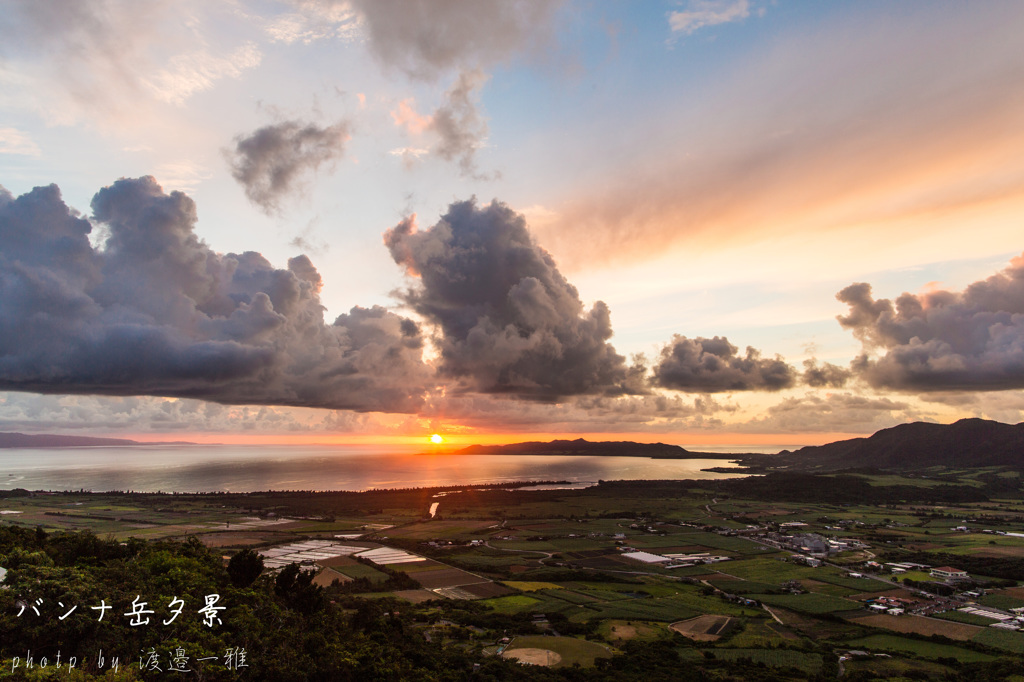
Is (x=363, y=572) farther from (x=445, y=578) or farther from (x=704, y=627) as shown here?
(x=704, y=627)

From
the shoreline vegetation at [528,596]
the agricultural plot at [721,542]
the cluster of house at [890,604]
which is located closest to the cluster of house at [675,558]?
the shoreline vegetation at [528,596]

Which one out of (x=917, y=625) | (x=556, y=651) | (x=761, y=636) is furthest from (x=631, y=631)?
(x=917, y=625)

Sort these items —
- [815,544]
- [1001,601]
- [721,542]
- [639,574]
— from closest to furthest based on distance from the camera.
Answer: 1. [1001,601]
2. [639,574]
3. [815,544]
4. [721,542]

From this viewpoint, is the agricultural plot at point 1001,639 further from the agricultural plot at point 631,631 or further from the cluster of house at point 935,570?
the agricultural plot at point 631,631

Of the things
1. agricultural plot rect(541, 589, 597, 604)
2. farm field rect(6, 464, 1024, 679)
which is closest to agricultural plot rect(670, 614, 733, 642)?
farm field rect(6, 464, 1024, 679)

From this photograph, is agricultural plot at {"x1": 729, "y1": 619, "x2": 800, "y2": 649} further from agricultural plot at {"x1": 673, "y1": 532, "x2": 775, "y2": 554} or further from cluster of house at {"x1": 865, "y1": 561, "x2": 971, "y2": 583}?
agricultural plot at {"x1": 673, "y1": 532, "x2": 775, "y2": 554}

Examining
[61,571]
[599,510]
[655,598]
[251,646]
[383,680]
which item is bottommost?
[599,510]

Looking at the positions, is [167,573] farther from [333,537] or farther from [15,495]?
[15,495]

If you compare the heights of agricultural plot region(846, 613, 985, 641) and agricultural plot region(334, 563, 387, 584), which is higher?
agricultural plot region(846, 613, 985, 641)

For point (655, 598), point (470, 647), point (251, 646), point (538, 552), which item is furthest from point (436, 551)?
point (251, 646)
